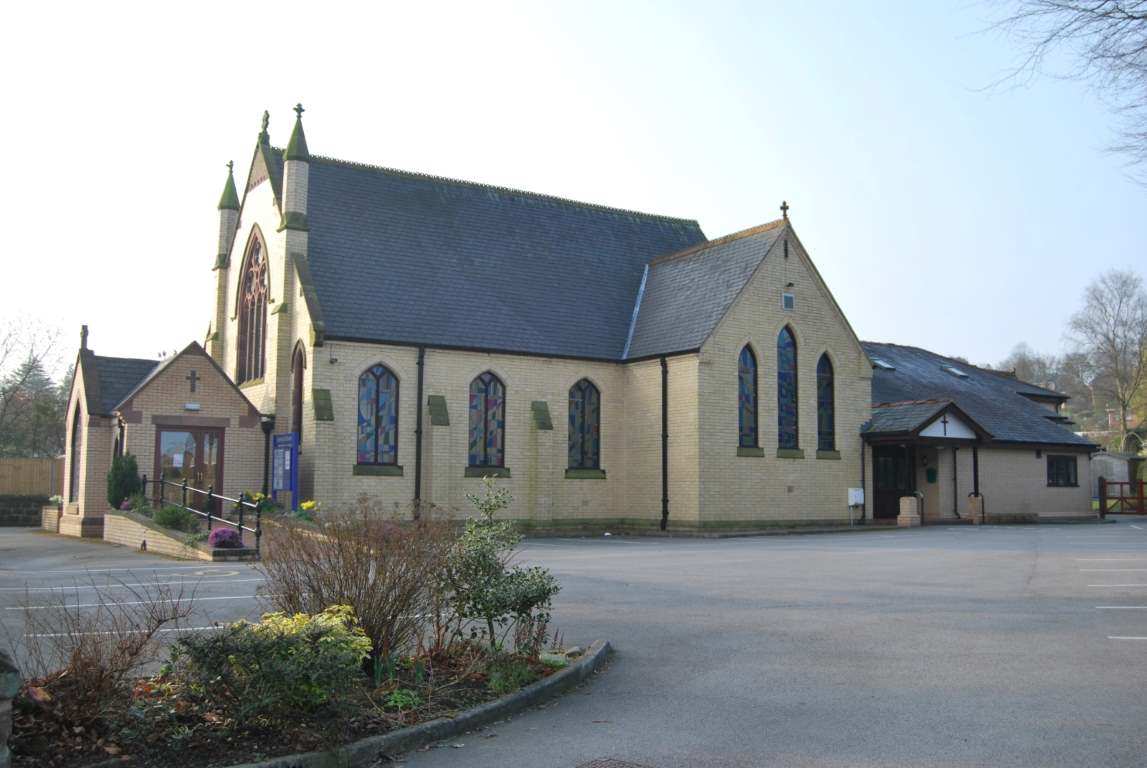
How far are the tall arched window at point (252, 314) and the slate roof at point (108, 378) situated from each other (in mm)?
2716

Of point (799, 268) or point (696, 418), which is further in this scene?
point (799, 268)

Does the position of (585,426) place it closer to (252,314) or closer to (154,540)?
(252,314)

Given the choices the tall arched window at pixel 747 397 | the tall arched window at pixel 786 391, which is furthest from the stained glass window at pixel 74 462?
the tall arched window at pixel 786 391

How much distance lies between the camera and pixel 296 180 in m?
28.7

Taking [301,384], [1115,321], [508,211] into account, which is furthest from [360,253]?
[1115,321]

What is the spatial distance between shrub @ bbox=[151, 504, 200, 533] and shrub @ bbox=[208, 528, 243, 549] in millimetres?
2903

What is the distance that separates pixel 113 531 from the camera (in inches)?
979

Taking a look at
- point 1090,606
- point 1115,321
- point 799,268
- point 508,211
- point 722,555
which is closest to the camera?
point 1090,606

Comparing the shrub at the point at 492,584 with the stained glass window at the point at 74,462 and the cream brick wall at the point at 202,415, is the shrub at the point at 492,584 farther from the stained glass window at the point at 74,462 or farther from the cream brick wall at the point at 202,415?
the stained glass window at the point at 74,462

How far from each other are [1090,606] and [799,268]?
19970mm

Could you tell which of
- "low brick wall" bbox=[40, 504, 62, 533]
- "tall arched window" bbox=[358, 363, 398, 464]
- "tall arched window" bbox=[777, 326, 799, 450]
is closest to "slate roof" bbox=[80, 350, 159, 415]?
"low brick wall" bbox=[40, 504, 62, 533]

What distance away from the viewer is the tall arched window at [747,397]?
30.5m

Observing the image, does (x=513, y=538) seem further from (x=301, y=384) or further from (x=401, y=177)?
(x=401, y=177)

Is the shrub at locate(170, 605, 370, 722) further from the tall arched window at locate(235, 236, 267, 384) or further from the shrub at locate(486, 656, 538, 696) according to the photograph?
the tall arched window at locate(235, 236, 267, 384)
